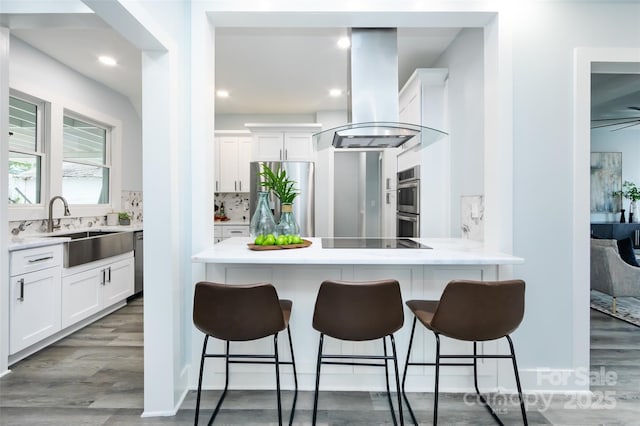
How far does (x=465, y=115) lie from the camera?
275 cm

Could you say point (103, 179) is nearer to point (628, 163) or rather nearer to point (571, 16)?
point (571, 16)

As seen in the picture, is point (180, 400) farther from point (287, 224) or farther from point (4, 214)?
point (4, 214)

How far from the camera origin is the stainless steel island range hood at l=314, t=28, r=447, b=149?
240 centimetres

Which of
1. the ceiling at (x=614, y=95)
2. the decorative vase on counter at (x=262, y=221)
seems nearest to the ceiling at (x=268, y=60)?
the ceiling at (x=614, y=95)

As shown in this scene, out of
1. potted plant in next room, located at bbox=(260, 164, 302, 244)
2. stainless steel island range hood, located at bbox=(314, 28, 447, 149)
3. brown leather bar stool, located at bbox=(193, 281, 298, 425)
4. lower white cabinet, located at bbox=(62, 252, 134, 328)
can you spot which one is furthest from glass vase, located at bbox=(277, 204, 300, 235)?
lower white cabinet, located at bbox=(62, 252, 134, 328)

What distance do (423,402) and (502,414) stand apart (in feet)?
1.41

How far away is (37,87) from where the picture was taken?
10.9ft

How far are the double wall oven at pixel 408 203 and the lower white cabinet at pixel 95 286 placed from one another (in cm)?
316

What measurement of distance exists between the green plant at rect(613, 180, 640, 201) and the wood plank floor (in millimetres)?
4996

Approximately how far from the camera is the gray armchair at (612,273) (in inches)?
130

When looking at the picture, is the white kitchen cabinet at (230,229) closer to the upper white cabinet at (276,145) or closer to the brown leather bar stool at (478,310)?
the upper white cabinet at (276,145)

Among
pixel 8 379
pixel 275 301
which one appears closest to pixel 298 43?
pixel 275 301

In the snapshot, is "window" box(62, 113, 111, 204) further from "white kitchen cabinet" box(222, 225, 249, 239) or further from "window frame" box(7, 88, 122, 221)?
"white kitchen cabinet" box(222, 225, 249, 239)

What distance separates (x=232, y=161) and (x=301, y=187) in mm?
1383
